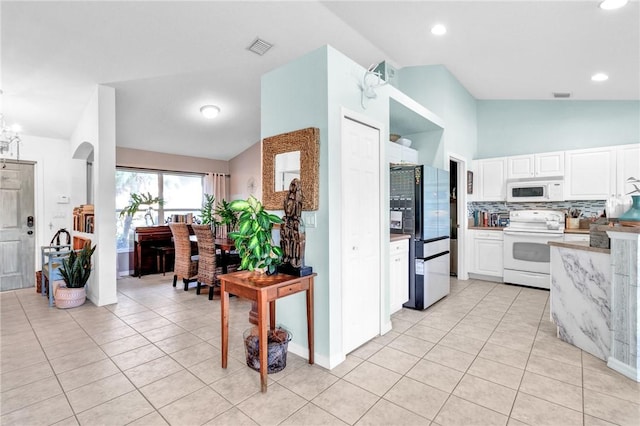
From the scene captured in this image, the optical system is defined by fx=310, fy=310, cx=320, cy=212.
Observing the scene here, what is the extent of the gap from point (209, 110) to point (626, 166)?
616cm

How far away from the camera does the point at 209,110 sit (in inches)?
197

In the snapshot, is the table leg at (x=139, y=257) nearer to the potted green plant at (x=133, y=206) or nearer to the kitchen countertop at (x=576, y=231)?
the potted green plant at (x=133, y=206)

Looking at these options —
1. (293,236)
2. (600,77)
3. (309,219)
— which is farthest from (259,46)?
(600,77)

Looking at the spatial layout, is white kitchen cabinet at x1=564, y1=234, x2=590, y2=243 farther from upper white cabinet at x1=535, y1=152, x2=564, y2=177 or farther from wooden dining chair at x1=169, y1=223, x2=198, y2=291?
wooden dining chair at x1=169, y1=223, x2=198, y2=291

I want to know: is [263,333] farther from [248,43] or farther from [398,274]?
[248,43]

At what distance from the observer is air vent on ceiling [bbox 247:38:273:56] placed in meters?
3.58

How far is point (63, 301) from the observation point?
3893mm

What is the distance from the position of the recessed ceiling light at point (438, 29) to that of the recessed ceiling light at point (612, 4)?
1327 mm

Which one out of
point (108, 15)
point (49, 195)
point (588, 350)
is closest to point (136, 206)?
point (49, 195)

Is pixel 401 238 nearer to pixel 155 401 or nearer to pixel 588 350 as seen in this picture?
pixel 588 350

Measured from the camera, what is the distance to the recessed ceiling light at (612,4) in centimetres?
256

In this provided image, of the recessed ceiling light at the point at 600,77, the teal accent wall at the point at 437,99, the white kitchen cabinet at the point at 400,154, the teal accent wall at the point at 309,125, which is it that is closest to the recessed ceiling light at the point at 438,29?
the teal accent wall at the point at 437,99

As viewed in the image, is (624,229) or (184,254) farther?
(184,254)

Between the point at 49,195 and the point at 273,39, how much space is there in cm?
469
